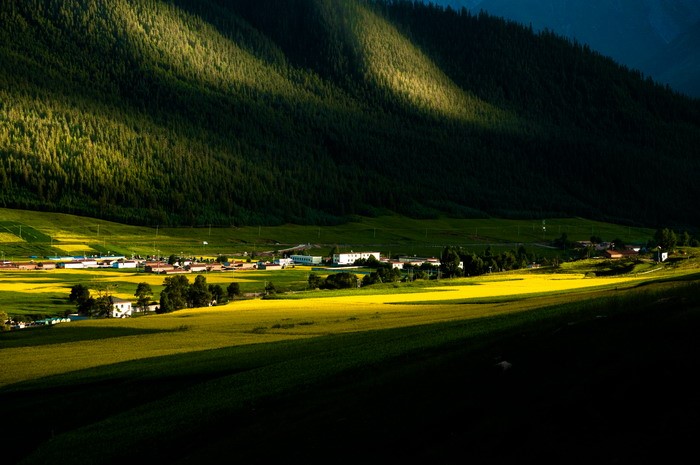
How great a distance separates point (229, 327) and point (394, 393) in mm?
39302

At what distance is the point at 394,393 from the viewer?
28125 mm

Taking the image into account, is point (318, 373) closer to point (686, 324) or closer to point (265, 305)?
point (686, 324)

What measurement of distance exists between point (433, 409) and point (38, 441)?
17.4 meters

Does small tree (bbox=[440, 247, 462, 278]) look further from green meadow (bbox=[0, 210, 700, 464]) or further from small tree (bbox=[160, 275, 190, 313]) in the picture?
green meadow (bbox=[0, 210, 700, 464])

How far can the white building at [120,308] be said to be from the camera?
4742 inches

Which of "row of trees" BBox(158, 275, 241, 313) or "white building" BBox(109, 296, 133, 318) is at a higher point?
"row of trees" BBox(158, 275, 241, 313)

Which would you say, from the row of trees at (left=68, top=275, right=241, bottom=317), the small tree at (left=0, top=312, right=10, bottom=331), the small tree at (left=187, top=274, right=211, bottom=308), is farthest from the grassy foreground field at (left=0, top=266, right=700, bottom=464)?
the small tree at (left=187, top=274, right=211, bottom=308)

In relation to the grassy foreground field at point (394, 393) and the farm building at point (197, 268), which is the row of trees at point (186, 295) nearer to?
the farm building at point (197, 268)

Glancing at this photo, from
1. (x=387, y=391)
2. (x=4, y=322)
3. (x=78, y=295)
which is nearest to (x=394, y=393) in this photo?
(x=387, y=391)

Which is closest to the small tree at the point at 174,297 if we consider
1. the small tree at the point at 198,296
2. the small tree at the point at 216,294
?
the small tree at the point at 198,296

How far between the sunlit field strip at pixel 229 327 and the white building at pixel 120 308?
39.6 m

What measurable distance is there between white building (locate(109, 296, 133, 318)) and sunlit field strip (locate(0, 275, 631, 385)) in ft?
130

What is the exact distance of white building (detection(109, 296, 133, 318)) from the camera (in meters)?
120

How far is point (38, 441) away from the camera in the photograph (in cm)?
3425
